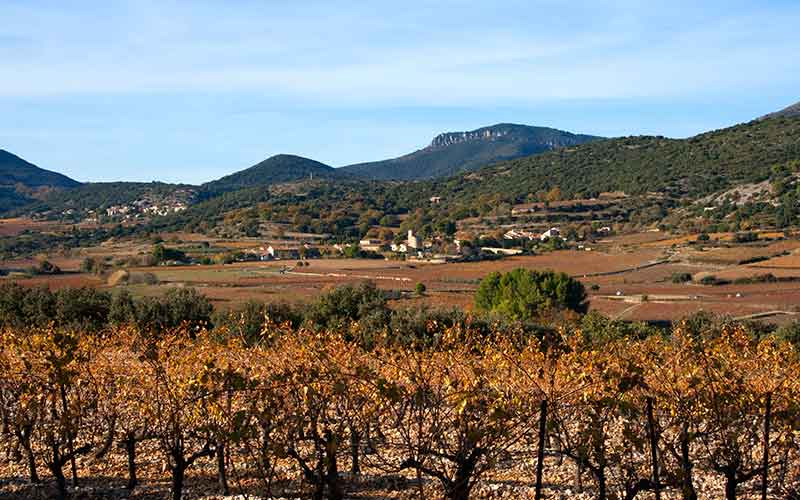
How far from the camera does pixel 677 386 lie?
29.3 feet

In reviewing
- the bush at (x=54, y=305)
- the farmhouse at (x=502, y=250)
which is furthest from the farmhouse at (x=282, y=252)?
the bush at (x=54, y=305)

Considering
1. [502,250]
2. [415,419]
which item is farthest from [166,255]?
[415,419]

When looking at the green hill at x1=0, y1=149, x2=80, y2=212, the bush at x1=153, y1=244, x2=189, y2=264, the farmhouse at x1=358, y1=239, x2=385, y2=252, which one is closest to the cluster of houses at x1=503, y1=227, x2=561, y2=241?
the farmhouse at x1=358, y1=239, x2=385, y2=252

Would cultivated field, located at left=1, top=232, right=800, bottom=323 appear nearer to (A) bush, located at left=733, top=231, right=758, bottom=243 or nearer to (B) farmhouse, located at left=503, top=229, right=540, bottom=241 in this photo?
(A) bush, located at left=733, top=231, right=758, bottom=243

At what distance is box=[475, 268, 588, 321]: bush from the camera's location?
114 ft

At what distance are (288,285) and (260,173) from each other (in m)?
142

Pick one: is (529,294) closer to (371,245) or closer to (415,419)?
(415,419)

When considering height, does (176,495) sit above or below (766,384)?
below

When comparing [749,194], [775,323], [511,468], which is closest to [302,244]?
[749,194]

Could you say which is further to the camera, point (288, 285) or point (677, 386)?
point (288, 285)

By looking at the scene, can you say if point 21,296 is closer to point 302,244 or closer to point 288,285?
point 288,285

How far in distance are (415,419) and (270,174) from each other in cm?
18139

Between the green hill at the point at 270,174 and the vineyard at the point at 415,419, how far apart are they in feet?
523

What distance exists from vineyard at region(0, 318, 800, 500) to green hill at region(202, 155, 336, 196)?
159424 millimetres
